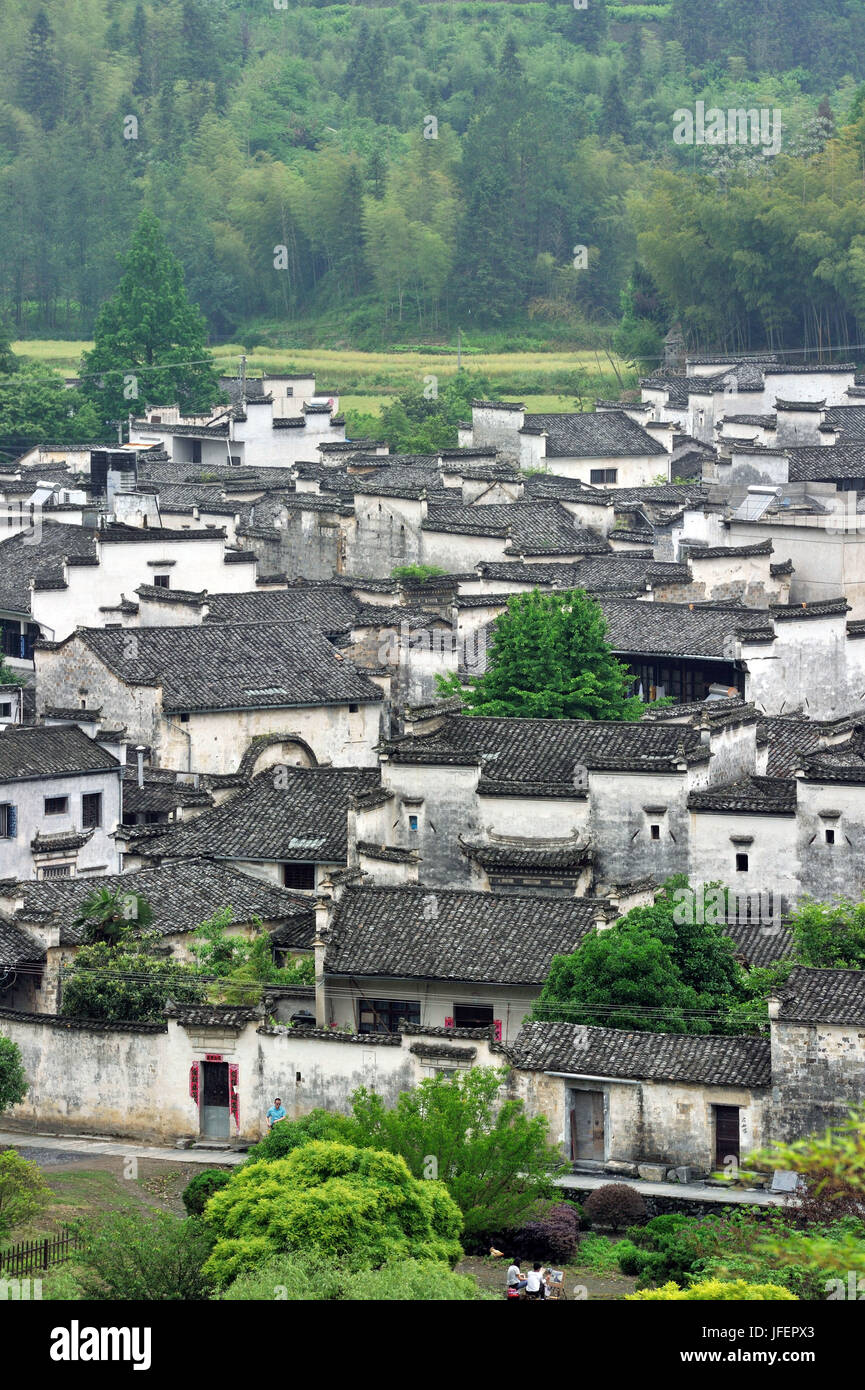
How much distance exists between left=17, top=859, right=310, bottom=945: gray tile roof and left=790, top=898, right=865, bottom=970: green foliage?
7373 mm

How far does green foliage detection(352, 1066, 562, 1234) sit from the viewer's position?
28.4m

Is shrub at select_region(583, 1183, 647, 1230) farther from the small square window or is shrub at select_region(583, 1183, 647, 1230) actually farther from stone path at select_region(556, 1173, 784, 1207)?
the small square window

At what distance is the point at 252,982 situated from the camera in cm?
3453

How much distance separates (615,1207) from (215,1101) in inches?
236

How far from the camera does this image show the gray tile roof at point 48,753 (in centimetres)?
4228

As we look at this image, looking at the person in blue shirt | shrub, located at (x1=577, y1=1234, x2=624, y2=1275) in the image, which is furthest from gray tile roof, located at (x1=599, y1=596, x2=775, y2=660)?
shrub, located at (x1=577, y1=1234, x2=624, y2=1275)

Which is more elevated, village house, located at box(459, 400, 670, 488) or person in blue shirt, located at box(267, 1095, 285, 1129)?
village house, located at box(459, 400, 670, 488)

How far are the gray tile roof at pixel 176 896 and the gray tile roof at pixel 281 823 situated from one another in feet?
3.79

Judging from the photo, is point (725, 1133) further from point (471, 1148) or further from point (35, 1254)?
point (35, 1254)

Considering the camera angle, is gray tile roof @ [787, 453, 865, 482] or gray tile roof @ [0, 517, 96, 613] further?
gray tile roof @ [787, 453, 865, 482]

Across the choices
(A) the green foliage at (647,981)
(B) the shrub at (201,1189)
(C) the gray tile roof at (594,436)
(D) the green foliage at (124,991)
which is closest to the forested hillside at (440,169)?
(C) the gray tile roof at (594,436)

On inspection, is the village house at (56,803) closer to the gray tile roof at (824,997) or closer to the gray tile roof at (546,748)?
the gray tile roof at (546,748)
